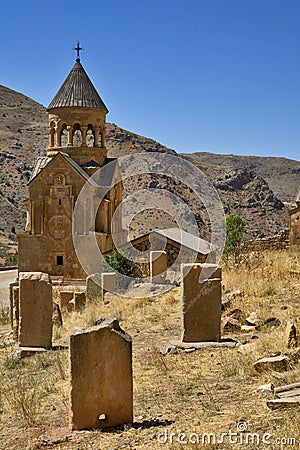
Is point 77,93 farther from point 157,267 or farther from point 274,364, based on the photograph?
point 274,364

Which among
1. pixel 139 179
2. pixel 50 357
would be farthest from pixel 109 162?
pixel 139 179

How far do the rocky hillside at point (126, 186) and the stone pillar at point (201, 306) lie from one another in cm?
3959

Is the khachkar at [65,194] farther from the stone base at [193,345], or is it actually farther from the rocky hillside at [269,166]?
the rocky hillside at [269,166]

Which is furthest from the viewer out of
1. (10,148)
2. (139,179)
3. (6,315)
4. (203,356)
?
(10,148)

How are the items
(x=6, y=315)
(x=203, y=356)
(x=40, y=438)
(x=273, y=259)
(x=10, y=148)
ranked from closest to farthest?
(x=40, y=438)
(x=203, y=356)
(x=273, y=259)
(x=6, y=315)
(x=10, y=148)

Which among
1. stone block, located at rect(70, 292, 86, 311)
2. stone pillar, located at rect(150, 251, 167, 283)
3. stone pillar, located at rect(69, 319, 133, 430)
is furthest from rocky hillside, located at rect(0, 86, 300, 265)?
stone pillar, located at rect(69, 319, 133, 430)

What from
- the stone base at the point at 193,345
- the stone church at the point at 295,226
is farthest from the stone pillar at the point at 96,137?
the stone base at the point at 193,345

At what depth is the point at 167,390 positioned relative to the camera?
19.5ft

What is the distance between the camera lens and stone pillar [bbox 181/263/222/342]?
7.64 meters

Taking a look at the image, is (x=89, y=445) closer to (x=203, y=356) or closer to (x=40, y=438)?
(x=40, y=438)

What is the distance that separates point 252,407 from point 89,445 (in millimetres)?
1348

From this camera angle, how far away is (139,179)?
54844mm

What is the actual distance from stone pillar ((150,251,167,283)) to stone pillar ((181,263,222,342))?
6813 millimetres

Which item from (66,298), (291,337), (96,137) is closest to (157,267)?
(66,298)
